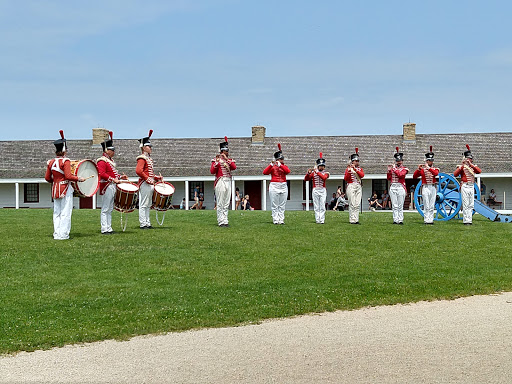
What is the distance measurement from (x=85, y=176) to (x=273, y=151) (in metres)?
30.4

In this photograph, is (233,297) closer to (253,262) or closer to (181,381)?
(253,262)

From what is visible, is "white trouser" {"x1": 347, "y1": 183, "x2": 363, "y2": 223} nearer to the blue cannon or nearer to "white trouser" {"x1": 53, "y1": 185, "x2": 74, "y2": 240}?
the blue cannon

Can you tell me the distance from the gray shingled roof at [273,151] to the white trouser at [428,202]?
21.3 metres

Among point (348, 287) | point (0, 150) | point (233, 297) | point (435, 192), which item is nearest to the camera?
point (233, 297)

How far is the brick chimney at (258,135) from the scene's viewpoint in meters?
45.6

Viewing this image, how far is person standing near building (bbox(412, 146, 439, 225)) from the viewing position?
789 inches

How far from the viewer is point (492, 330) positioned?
769 centimetres

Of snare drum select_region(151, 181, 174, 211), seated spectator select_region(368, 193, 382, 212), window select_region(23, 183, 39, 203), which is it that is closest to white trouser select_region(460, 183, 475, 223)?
snare drum select_region(151, 181, 174, 211)

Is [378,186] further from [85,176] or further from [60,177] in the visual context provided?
[60,177]

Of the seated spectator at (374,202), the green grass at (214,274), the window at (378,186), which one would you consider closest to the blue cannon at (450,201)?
the green grass at (214,274)

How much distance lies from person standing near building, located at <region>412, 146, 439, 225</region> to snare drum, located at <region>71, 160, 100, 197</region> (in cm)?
980

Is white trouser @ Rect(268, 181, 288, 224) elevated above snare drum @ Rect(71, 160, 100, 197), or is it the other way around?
snare drum @ Rect(71, 160, 100, 197)

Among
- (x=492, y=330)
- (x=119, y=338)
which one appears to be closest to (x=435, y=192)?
(x=492, y=330)

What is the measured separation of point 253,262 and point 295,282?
69.7 inches
